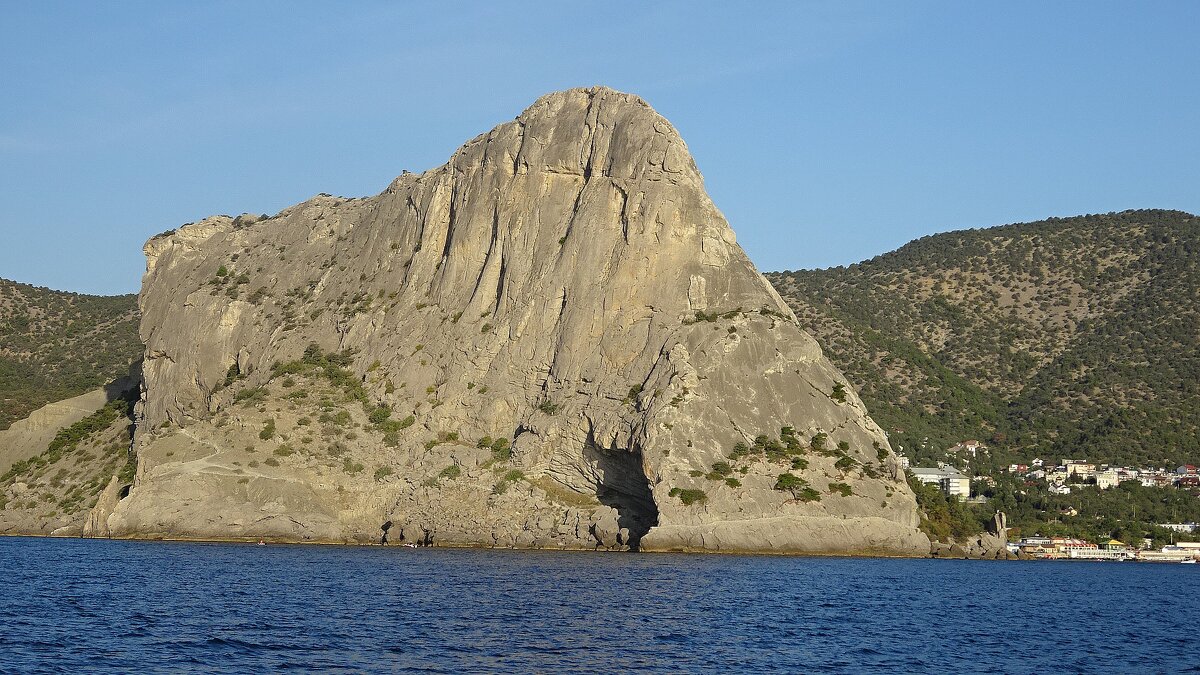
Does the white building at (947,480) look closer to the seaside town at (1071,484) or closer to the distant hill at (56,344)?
the seaside town at (1071,484)

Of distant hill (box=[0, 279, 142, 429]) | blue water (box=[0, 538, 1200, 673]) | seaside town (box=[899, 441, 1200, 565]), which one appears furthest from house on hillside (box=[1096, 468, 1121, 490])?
distant hill (box=[0, 279, 142, 429])

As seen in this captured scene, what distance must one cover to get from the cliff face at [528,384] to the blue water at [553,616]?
857 centimetres

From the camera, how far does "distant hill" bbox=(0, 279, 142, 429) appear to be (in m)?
122

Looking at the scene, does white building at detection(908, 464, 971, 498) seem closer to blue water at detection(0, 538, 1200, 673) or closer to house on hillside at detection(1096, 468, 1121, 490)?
house on hillside at detection(1096, 468, 1121, 490)

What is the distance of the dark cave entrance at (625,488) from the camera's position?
79.3 m

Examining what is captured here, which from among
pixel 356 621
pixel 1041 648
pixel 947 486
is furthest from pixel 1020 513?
pixel 356 621

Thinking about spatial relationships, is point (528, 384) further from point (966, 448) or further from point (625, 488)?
point (966, 448)

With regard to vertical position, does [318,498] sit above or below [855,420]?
below

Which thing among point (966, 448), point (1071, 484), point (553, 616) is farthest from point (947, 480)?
point (553, 616)

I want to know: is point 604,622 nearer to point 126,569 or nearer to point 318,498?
point 126,569

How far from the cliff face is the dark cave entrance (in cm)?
16

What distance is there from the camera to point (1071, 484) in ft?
358

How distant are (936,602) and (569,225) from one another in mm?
45764

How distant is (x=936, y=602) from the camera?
53625 mm
